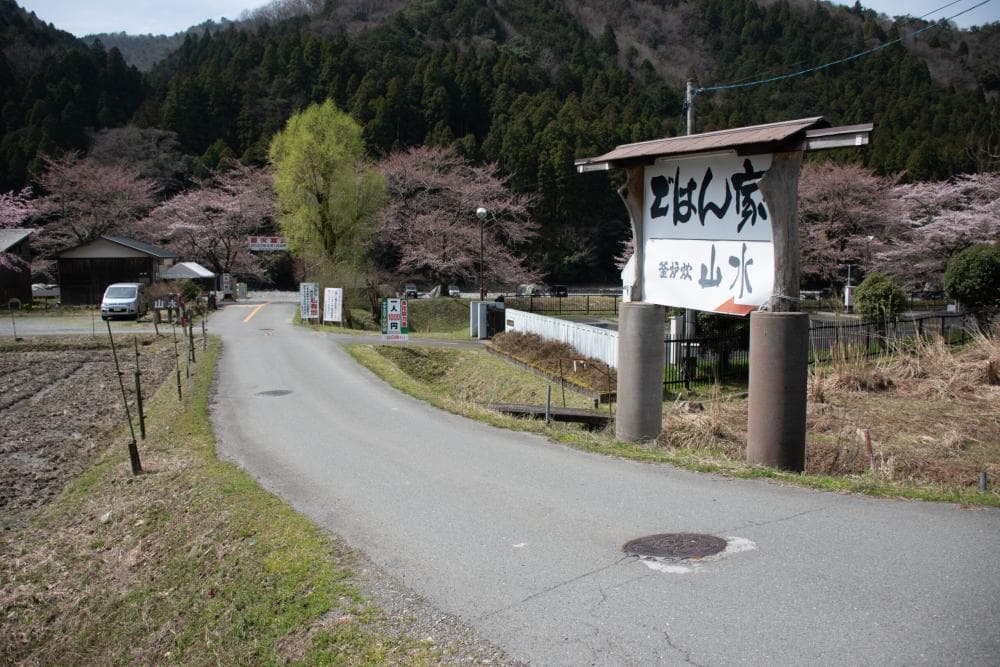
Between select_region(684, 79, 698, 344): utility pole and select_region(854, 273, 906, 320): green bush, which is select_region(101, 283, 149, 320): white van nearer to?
select_region(684, 79, 698, 344): utility pole

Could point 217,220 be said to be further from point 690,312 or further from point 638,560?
point 638,560

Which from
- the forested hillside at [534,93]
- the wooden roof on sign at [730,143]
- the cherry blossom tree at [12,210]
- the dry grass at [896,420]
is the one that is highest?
the forested hillside at [534,93]

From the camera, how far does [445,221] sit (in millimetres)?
42812

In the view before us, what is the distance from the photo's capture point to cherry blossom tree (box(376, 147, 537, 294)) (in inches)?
1673

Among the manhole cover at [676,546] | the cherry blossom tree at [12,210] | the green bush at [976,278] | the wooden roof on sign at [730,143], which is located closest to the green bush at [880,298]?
the green bush at [976,278]

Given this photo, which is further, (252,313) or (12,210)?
(12,210)

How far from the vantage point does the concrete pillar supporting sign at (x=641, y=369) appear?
29.9 ft

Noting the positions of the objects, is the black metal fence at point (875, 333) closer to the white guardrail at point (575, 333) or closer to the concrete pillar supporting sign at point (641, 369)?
the white guardrail at point (575, 333)

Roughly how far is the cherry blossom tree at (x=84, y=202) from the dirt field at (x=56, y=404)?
25.0 metres

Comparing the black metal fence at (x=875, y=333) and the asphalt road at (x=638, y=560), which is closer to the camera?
the asphalt road at (x=638, y=560)

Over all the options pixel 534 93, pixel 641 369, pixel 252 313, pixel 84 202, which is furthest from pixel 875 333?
pixel 534 93

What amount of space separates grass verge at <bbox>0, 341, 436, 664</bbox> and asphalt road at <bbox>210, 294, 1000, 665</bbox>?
45cm

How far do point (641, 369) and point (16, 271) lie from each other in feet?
123

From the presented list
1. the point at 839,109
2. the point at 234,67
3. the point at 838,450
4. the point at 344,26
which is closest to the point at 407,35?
the point at 344,26
